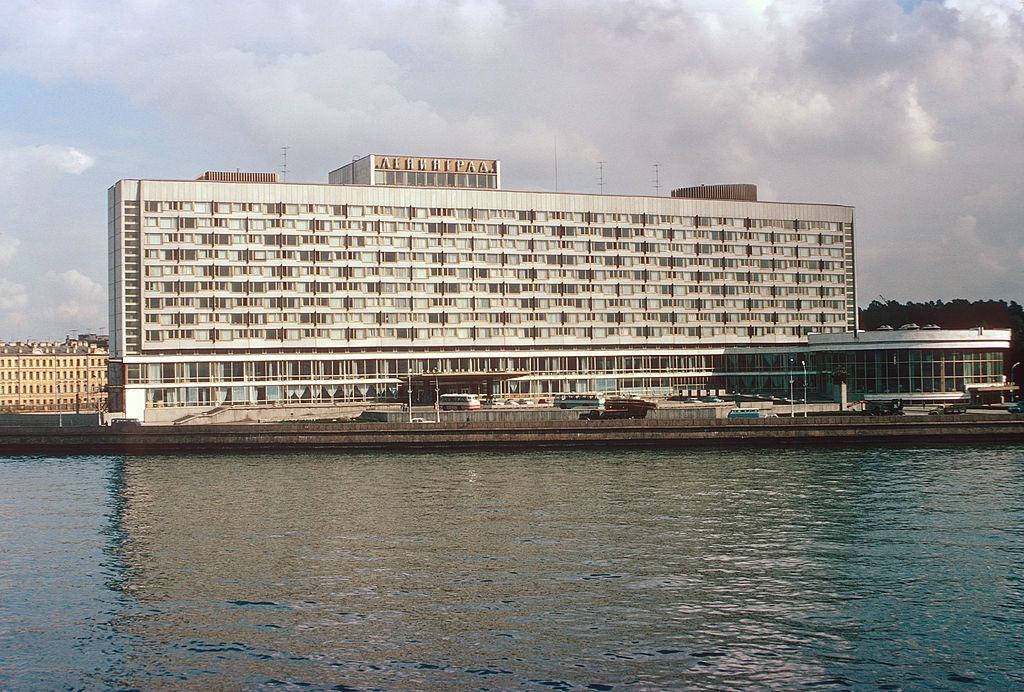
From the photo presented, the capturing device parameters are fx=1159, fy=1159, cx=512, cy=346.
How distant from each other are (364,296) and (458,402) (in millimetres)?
30006

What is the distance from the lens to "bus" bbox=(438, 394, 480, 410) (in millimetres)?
162000

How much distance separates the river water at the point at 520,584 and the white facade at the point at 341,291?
89754mm

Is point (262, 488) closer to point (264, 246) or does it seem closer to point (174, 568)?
point (174, 568)

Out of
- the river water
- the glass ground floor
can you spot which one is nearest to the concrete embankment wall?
the glass ground floor

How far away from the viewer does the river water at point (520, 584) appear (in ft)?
130

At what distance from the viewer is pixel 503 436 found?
131m

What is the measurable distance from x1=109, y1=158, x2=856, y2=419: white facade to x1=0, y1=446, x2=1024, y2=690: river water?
3534 inches

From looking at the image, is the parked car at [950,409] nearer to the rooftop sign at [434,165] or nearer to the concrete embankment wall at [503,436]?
the concrete embankment wall at [503,436]

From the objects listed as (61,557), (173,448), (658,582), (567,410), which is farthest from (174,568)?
(567,410)

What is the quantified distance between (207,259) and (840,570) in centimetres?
14291

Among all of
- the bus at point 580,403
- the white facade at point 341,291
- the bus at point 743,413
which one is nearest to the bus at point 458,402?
the white facade at point 341,291

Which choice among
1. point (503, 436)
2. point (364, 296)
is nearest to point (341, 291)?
point (364, 296)

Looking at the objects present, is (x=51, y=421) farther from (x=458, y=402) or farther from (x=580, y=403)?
(x=580, y=403)

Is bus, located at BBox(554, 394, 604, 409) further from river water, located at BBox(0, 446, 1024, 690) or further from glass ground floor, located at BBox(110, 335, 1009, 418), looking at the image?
river water, located at BBox(0, 446, 1024, 690)
